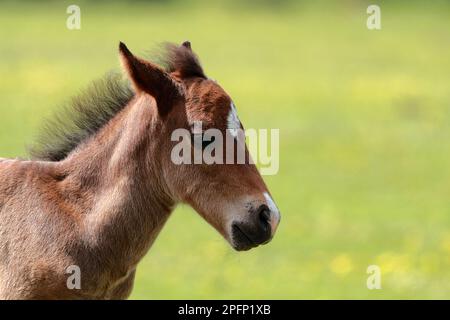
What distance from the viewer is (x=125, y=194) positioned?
7.37 metres

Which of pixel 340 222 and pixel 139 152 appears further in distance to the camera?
pixel 340 222

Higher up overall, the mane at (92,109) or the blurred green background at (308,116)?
the mane at (92,109)

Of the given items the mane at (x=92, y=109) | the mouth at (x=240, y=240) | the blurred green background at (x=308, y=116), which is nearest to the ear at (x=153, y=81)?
the mane at (x=92, y=109)

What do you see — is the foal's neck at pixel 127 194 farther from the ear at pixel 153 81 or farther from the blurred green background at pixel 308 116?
the blurred green background at pixel 308 116

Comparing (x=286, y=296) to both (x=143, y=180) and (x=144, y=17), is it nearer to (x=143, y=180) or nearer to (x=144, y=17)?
(x=143, y=180)

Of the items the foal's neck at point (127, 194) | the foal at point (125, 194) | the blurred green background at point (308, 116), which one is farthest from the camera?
the blurred green background at point (308, 116)

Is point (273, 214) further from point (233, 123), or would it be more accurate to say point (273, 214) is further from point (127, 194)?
point (127, 194)

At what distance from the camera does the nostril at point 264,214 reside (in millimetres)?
6957

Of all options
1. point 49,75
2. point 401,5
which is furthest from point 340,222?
point 401,5

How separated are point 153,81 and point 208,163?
25.6 inches

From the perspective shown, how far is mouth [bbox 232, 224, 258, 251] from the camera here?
23.0 feet

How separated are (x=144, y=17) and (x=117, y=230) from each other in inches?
1622

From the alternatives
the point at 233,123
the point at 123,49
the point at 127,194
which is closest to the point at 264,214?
the point at 233,123

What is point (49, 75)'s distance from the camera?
109 ft
